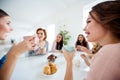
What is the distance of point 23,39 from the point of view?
80 centimetres

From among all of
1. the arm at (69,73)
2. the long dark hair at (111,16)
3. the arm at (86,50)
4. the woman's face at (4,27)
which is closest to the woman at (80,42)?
the arm at (86,50)

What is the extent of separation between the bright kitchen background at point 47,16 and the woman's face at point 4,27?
0.9 inches

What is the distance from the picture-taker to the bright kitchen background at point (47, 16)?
2.72 ft

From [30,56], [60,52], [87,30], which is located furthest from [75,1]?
[30,56]

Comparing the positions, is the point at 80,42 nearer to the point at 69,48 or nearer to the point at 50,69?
the point at 69,48

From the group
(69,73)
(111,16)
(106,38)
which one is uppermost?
(111,16)

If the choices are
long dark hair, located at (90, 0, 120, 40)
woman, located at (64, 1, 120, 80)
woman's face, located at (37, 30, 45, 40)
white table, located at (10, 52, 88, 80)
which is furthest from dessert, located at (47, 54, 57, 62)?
long dark hair, located at (90, 0, 120, 40)

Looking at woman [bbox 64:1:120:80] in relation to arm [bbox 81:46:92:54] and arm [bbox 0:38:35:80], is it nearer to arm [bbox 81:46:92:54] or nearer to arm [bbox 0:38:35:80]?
arm [bbox 81:46:92:54]

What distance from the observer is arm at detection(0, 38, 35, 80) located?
26.2 inches

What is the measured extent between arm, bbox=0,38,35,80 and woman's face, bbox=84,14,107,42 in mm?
319

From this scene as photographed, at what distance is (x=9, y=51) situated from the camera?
0.72 meters

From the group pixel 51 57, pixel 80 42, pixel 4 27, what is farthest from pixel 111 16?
pixel 4 27

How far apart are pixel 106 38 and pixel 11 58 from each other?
0.46 metres

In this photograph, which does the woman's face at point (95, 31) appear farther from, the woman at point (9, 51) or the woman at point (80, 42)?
the woman at point (9, 51)
